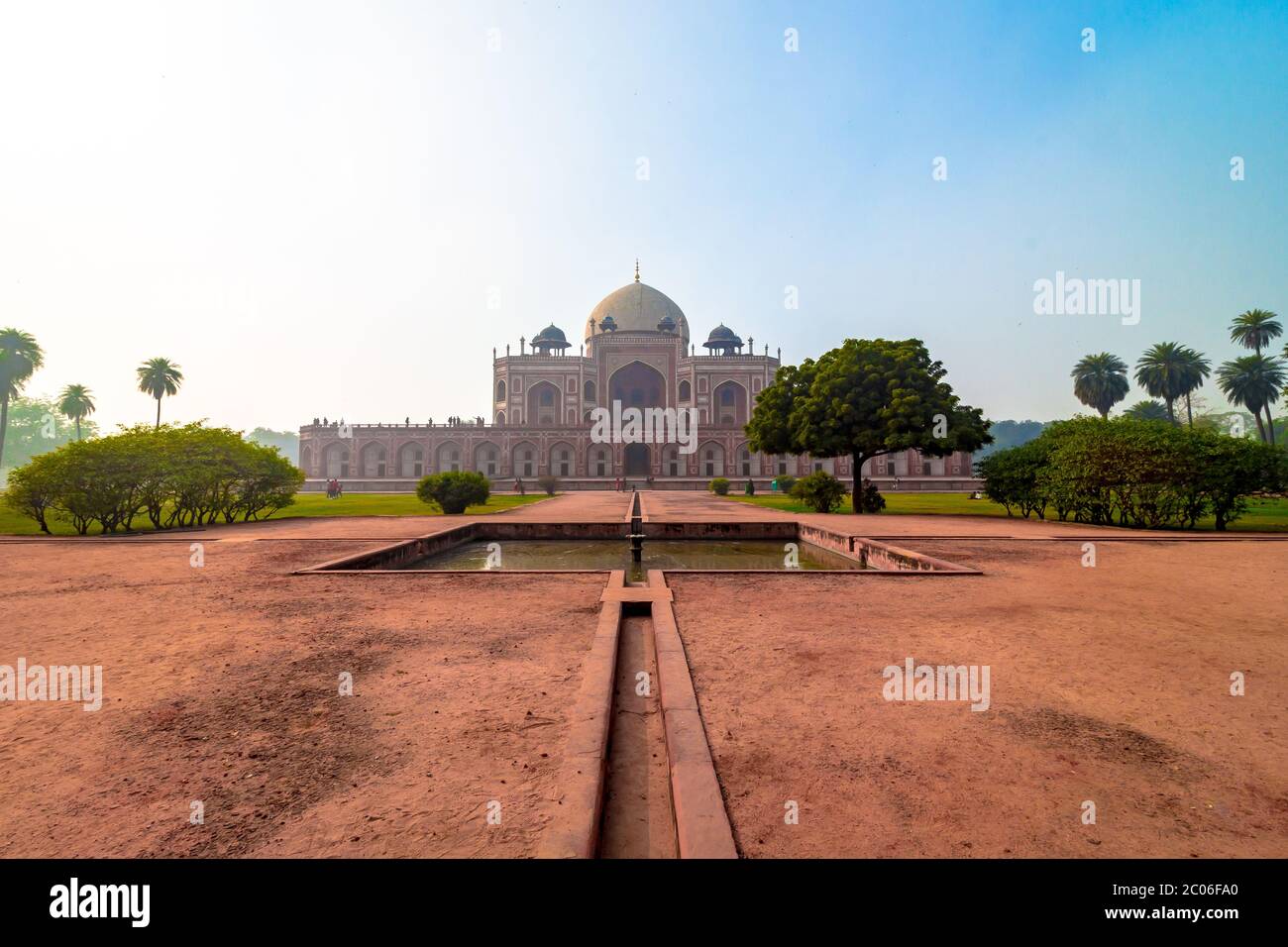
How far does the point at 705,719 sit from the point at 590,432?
51.3m

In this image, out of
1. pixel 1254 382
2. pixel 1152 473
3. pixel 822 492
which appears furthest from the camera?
pixel 1254 382

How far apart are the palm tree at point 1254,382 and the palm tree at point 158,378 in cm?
8883

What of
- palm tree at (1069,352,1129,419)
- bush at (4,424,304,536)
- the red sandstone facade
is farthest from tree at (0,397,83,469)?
palm tree at (1069,352,1129,419)

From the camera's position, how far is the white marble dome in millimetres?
61500

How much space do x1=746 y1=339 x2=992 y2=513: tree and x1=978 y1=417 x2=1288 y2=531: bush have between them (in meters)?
2.90

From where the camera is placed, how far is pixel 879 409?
19.4 meters

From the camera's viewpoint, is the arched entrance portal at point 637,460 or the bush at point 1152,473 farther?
the arched entrance portal at point 637,460

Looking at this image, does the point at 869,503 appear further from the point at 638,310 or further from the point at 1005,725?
the point at 638,310

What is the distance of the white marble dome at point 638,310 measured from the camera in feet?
202

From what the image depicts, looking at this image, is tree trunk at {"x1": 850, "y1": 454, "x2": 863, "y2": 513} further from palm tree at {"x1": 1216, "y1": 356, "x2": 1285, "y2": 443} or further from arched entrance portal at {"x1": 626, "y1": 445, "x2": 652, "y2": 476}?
palm tree at {"x1": 1216, "y1": 356, "x2": 1285, "y2": 443}

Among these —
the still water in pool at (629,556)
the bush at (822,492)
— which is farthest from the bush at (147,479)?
the bush at (822,492)

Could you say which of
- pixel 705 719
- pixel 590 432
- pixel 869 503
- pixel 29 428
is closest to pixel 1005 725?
pixel 705 719

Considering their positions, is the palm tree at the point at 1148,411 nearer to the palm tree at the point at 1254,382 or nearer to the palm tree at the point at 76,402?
the palm tree at the point at 1254,382
